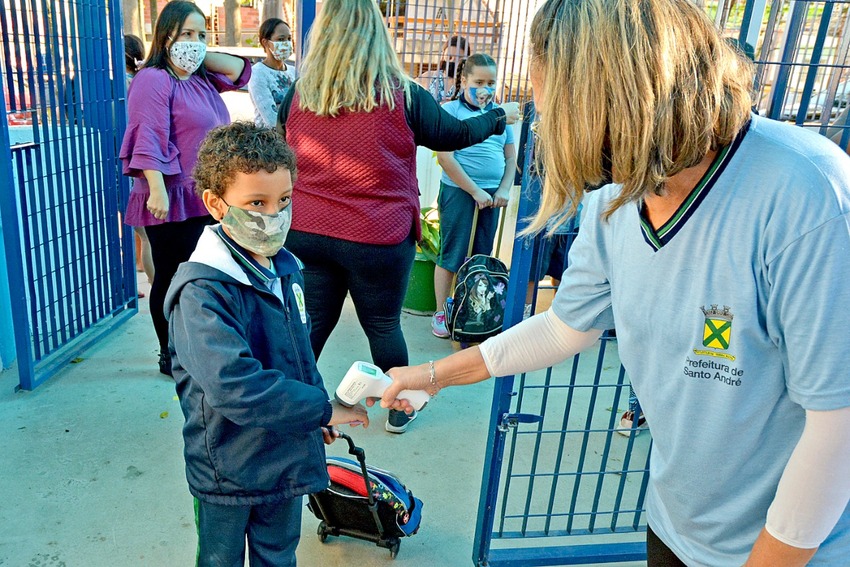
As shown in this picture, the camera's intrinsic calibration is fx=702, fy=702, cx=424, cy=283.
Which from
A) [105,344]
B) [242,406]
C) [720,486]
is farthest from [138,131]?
[720,486]

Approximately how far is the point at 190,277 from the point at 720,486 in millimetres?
1235

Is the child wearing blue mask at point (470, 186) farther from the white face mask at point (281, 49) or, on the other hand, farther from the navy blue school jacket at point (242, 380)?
the navy blue school jacket at point (242, 380)

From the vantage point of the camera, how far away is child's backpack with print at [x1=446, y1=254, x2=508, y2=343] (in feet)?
13.0

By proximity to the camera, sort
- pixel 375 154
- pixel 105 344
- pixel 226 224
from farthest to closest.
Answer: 1. pixel 105 344
2. pixel 375 154
3. pixel 226 224

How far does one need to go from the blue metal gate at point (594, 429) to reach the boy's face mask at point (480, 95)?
1720mm

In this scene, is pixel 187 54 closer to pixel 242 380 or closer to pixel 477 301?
pixel 477 301

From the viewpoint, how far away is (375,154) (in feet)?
9.02

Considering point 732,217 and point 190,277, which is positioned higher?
point 732,217

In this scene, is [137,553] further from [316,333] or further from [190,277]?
[190,277]

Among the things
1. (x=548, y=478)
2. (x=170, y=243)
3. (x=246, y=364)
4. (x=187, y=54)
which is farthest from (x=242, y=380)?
(x=187, y=54)

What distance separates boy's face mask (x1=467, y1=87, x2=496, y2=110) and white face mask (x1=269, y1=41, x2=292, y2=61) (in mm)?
1108

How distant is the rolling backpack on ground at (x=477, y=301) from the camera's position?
3947 mm

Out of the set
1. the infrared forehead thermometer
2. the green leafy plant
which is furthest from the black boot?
the infrared forehead thermometer

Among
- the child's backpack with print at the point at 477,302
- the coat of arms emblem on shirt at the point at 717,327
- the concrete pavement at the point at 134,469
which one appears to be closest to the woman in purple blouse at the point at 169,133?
the concrete pavement at the point at 134,469
